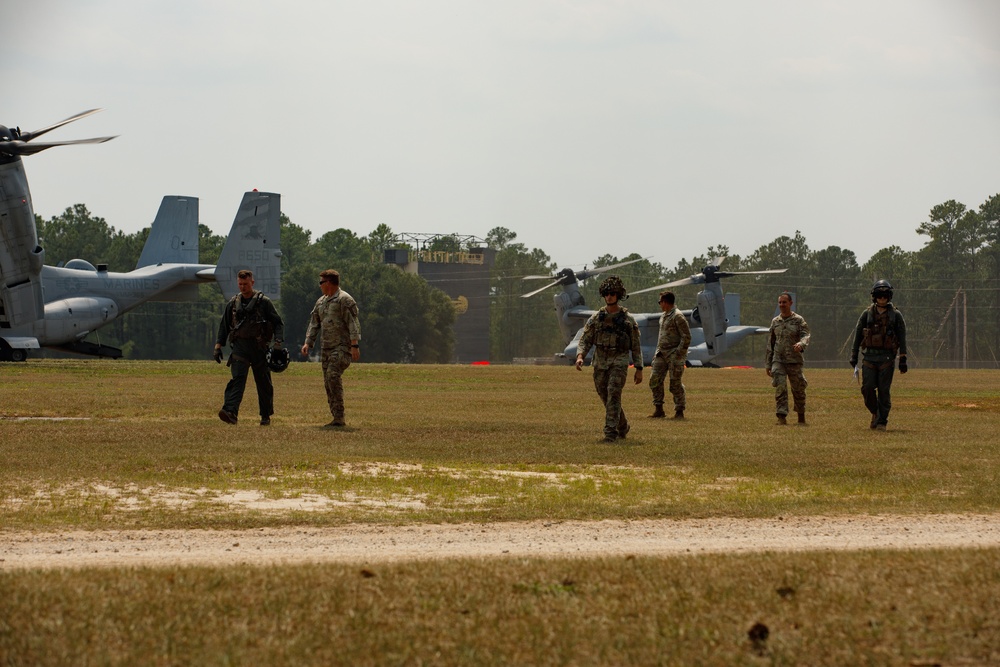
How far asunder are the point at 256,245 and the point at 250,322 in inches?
1573

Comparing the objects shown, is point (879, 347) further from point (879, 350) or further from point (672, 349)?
point (672, 349)

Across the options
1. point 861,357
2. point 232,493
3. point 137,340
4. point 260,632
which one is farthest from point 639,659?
point 137,340

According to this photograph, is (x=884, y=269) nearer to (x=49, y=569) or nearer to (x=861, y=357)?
(x=861, y=357)

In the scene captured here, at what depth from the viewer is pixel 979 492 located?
1180 centimetres

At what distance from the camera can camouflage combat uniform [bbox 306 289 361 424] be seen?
1859 cm

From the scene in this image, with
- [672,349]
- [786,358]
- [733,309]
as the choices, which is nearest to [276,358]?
[672,349]

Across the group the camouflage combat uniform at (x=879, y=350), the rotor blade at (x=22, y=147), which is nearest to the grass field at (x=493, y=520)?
the camouflage combat uniform at (x=879, y=350)

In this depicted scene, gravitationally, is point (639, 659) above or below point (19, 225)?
below

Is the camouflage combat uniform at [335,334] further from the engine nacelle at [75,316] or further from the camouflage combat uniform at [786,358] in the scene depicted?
the engine nacelle at [75,316]

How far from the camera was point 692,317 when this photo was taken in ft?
259

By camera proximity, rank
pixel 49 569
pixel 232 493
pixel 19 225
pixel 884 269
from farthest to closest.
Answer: pixel 884 269
pixel 19 225
pixel 232 493
pixel 49 569

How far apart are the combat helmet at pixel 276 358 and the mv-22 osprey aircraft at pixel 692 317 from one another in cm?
4862

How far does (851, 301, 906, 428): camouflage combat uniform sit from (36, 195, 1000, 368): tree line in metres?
90.7

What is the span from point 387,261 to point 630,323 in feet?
442
